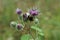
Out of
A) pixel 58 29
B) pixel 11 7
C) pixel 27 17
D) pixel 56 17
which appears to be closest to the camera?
pixel 27 17

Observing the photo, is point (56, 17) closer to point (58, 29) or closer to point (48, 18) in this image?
point (48, 18)

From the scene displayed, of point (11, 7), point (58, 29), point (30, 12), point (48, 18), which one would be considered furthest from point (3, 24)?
point (30, 12)

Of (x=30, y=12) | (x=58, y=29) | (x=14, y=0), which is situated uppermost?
(x=14, y=0)

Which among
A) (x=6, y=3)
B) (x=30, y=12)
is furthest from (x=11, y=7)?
(x=30, y=12)

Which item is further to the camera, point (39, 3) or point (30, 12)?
point (39, 3)

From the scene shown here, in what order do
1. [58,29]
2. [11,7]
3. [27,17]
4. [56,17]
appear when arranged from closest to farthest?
[27,17], [58,29], [56,17], [11,7]

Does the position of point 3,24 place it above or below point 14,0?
below

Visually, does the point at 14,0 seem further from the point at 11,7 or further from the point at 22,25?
the point at 22,25
